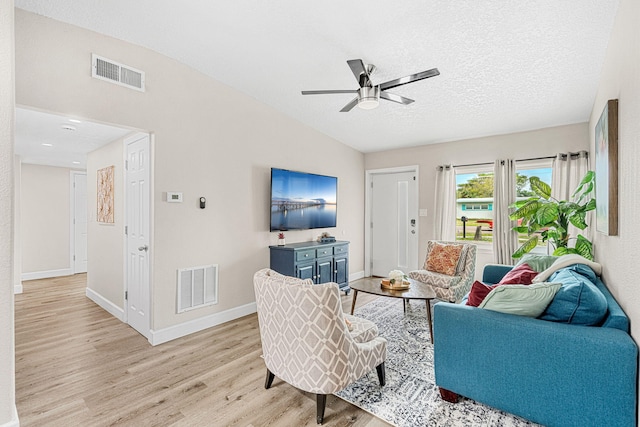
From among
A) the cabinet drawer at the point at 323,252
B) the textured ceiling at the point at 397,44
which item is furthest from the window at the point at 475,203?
the cabinet drawer at the point at 323,252

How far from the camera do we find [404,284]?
3.33 metres

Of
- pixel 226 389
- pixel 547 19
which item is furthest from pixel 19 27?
pixel 547 19

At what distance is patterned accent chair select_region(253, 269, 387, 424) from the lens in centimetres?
182

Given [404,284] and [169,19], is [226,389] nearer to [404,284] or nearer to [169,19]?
[404,284]

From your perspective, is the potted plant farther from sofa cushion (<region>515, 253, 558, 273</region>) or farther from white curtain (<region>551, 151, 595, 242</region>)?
white curtain (<region>551, 151, 595, 242</region>)

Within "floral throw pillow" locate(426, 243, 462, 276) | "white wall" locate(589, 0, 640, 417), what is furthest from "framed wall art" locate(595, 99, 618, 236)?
"floral throw pillow" locate(426, 243, 462, 276)

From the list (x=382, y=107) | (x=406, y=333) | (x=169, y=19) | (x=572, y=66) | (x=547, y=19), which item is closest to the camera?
(x=547, y=19)

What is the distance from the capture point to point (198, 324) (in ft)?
11.3

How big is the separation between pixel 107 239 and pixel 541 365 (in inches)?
190

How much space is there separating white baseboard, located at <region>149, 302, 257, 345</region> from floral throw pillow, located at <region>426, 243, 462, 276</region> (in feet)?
8.17

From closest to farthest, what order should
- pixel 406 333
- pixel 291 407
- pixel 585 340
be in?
pixel 585 340
pixel 291 407
pixel 406 333

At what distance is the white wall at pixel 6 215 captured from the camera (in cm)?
154

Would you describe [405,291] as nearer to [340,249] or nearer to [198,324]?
[340,249]

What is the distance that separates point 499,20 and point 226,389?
3442mm
